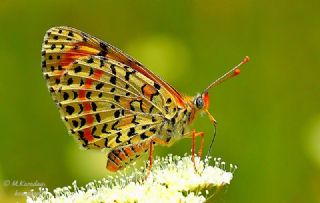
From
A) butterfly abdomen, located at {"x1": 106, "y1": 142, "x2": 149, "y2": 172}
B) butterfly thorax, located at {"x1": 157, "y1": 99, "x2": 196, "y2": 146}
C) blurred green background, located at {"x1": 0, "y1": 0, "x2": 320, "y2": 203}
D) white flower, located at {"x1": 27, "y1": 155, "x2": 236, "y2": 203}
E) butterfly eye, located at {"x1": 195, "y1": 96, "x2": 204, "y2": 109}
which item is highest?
blurred green background, located at {"x1": 0, "y1": 0, "x2": 320, "y2": 203}

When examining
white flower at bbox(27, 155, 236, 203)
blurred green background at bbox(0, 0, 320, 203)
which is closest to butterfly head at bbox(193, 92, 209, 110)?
white flower at bbox(27, 155, 236, 203)

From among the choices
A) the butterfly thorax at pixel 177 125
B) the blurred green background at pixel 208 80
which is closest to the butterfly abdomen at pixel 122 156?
the butterfly thorax at pixel 177 125

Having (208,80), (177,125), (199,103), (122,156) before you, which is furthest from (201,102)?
(208,80)

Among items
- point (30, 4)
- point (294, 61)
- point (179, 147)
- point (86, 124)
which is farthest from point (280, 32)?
point (86, 124)

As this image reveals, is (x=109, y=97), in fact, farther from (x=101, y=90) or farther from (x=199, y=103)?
(x=199, y=103)

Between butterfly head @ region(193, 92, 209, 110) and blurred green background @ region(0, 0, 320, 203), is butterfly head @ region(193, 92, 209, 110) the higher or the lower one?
the lower one

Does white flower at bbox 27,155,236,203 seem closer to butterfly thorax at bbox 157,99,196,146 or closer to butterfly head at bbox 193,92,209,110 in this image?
butterfly thorax at bbox 157,99,196,146

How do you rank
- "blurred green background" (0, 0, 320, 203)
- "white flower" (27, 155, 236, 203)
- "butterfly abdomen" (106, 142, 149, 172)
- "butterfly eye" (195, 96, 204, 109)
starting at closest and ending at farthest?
"white flower" (27, 155, 236, 203), "butterfly abdomen" (106, 142, 149, 172), "butterfly eye" (195, 96, 204, 109), "blurred green background" (0, 0, 320, 203)

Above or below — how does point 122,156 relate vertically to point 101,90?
below
